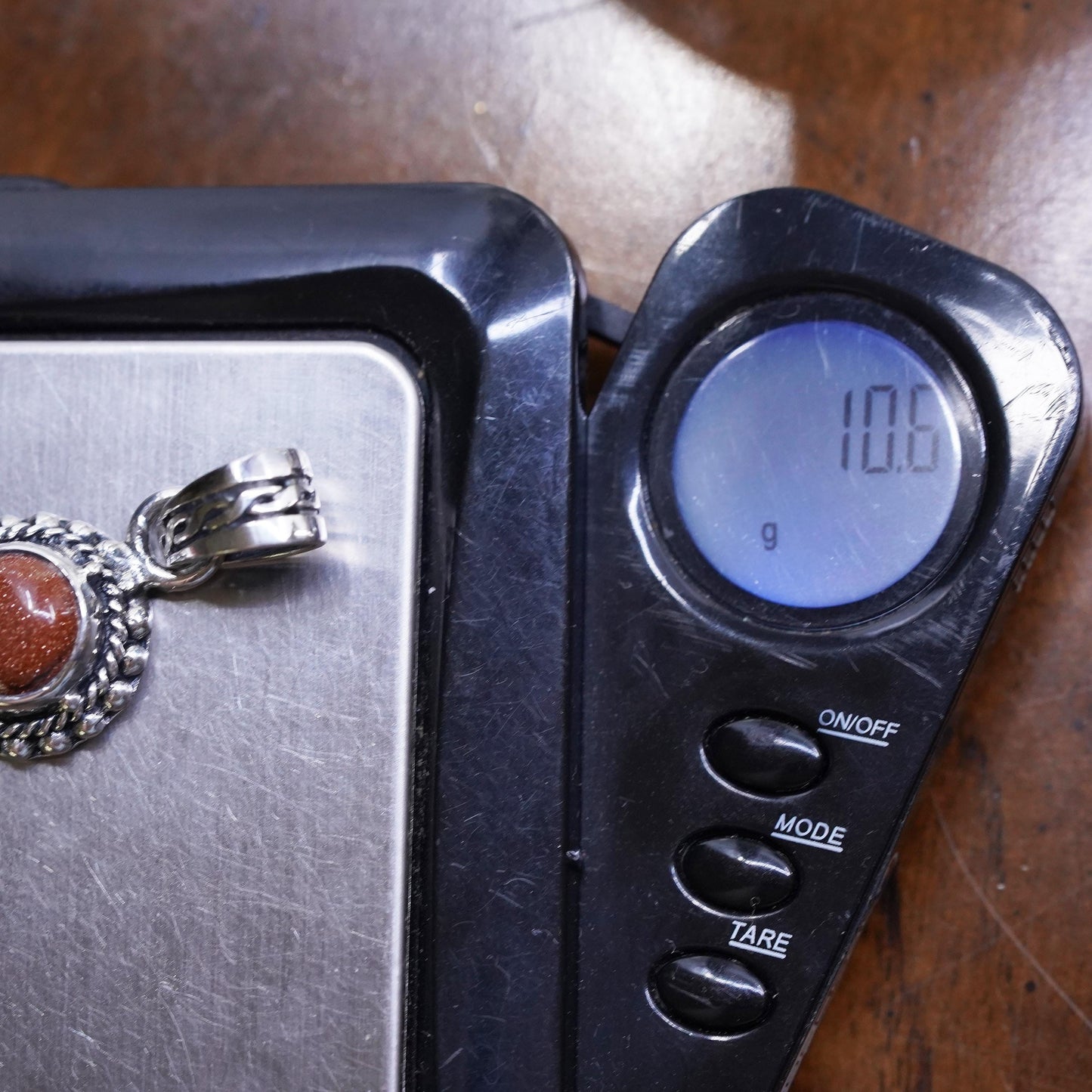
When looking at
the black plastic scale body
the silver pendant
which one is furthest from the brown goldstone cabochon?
the black plastic scale body

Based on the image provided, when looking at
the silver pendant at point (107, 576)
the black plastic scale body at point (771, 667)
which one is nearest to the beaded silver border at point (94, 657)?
the silver pendant at point (107, 576)

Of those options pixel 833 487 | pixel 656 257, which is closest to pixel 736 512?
pixel 833 487

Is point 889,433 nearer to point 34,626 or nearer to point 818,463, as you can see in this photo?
point 818,463

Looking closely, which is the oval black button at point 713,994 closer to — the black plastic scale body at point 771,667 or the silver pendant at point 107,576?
the black plastic scale body at point 771,667

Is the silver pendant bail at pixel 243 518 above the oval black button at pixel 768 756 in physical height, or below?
above

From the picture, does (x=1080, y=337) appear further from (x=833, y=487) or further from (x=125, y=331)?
(x=125, y=331)

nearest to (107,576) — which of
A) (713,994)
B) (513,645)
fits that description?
(513,645)
